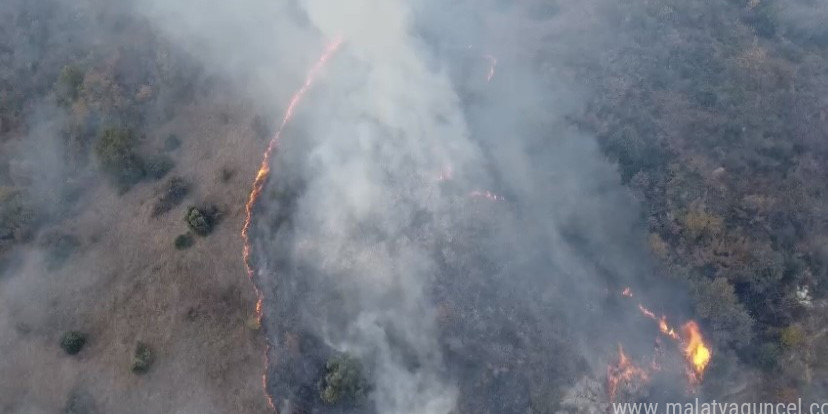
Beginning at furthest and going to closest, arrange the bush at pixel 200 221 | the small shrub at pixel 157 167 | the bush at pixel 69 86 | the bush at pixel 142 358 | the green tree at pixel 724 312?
the bush at pixel 69 86
the small shrub at pixel 157 167
the bush at pixel 200 221
the green tree at pixel 724 312
the bush at pixel 142 358

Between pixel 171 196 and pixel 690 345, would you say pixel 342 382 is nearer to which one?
pixel 171 196

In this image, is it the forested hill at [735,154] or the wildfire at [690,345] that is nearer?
the wildfire at [690,345]

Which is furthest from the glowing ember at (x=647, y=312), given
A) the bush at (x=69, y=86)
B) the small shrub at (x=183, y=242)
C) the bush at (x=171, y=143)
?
the bush at (x=69, y=86)

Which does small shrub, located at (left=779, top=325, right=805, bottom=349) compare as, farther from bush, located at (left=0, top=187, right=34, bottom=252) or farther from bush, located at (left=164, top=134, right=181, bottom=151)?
bush, located at (left=0, top=187, right=34, bottom=252)

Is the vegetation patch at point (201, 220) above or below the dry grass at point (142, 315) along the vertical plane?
above

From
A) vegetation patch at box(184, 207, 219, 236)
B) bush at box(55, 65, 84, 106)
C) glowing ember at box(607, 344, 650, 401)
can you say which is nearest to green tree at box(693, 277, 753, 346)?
glowing ember at box(607, 344, 650, 401)

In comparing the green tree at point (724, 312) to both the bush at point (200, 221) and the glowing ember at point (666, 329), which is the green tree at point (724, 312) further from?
the bush at point (200, 221)

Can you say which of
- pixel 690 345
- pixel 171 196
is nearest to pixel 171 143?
pixel 171 196
